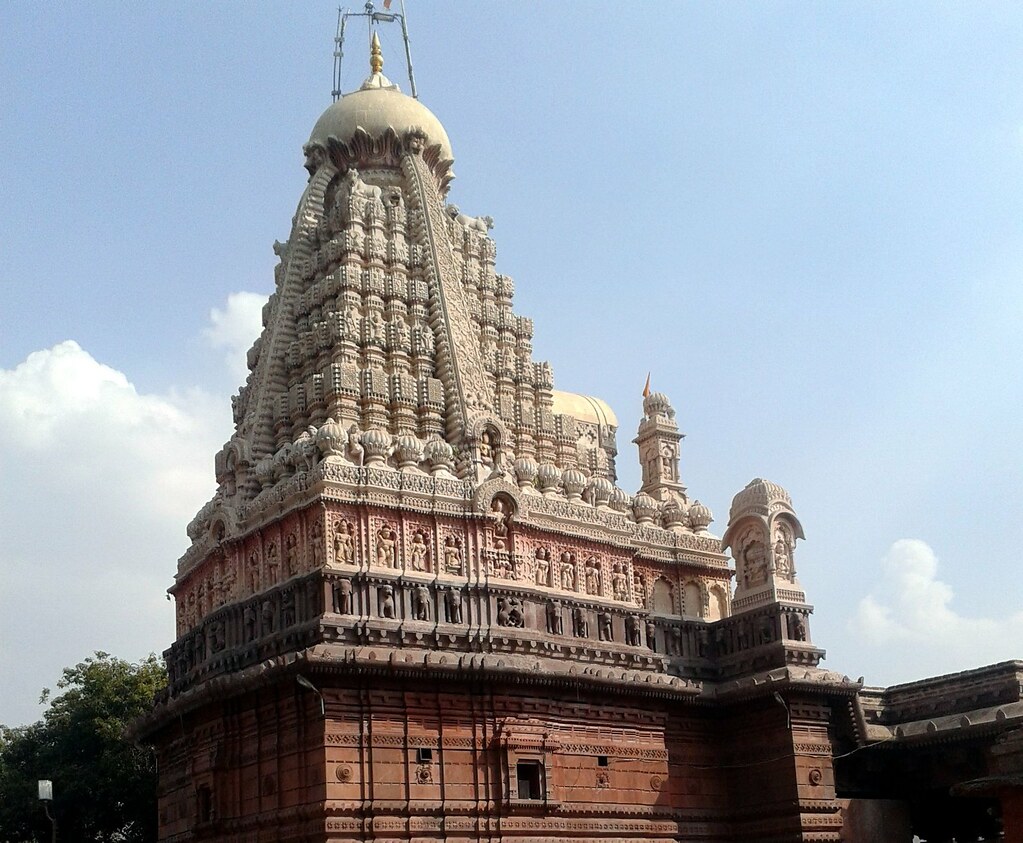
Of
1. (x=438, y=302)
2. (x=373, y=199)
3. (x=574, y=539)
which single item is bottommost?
(x=574, y=539)

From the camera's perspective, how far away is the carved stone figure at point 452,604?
84.9 feet

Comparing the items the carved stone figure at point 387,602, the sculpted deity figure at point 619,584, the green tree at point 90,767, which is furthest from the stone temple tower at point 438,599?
the green tree at point 90,767

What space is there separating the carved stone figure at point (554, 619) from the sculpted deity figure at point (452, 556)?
6.69ft

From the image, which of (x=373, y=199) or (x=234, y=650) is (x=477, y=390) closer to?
(x=373, y=199)

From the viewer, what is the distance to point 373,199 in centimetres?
3048

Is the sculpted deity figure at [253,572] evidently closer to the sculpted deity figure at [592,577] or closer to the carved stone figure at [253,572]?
the carved stone figure at [253,572]

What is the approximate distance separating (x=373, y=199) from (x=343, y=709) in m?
11.4

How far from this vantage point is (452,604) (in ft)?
85.1

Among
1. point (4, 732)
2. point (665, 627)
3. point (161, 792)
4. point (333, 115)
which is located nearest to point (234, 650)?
point (161, 792)

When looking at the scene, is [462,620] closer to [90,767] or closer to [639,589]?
[639,589]

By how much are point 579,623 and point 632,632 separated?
5.34 ft

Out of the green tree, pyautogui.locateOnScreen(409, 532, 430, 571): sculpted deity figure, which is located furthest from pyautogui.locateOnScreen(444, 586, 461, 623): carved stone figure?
the green tree

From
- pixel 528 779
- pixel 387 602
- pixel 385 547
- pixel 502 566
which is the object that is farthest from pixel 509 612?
pixel 528 779

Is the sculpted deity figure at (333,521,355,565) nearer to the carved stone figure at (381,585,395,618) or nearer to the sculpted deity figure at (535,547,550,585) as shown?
the carved stone figure at (381,585,395,618)
